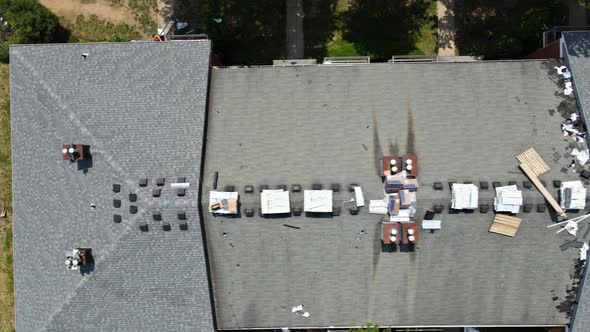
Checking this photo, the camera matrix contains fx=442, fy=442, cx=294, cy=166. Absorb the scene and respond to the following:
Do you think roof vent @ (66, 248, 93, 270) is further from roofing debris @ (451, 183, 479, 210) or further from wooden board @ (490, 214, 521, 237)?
wooden board @ (490, 214, 521, 237)

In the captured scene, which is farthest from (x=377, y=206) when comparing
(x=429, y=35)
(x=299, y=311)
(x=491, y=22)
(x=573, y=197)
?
(x=491, y=22)

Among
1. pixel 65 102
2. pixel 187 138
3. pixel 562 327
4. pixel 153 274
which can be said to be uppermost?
pixel 65 102

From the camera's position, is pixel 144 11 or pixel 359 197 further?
pixel 144 11

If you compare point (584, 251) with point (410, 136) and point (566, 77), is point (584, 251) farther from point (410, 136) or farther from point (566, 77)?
point (410, 136)

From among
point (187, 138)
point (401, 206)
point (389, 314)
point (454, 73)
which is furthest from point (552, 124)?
point (187, 138)

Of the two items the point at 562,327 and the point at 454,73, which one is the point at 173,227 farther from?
the point at 562,327

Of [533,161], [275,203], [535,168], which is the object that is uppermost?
[533,161]
